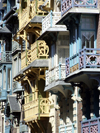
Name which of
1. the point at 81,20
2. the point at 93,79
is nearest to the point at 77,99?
the point at 93,79

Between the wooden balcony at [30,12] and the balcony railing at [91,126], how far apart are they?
486 inches

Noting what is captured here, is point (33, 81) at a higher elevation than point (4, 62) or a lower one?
lower

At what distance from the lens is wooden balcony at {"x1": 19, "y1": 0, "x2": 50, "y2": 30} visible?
1689 inches

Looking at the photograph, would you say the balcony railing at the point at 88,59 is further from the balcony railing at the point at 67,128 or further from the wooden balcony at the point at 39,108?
the wooden balcony at the point at 39,108

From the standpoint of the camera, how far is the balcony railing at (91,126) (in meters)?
31.4

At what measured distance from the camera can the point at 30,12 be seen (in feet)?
146

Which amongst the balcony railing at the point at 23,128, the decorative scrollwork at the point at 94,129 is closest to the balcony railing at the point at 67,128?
the decorative scrollwork at the point at 94,129

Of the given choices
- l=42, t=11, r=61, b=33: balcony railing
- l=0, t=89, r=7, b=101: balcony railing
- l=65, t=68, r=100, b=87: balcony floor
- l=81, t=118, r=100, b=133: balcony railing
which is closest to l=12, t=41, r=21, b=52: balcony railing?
l=0, t=89, r=7, b=101: balcony railing

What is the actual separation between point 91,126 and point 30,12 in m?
14.7

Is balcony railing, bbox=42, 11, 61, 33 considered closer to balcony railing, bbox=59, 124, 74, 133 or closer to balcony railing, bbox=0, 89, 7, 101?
balcony railing, bbox=59, 124, 74, 133

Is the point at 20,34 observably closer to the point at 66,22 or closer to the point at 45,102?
the point at 45,102

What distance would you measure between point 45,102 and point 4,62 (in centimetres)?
1470

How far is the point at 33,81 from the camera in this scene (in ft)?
151

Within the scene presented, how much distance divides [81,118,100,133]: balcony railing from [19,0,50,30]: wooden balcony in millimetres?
12341
